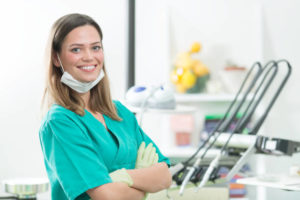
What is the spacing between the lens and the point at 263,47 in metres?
3.48

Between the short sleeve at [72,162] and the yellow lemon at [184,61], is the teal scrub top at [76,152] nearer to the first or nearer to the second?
the short sleeve at [72,162]

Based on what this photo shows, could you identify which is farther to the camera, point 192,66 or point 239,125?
point 192,66

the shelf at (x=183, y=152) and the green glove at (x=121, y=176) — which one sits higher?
the green glove at (x=121, y=176)

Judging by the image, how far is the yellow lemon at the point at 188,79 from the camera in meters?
3.41

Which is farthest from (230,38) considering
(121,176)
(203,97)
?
(121,176)

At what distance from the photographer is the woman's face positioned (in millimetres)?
1610

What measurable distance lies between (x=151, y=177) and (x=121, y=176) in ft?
0.42

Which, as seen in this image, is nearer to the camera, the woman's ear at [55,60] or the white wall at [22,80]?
the woman's ear at [55,60]

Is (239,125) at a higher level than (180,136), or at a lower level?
higher

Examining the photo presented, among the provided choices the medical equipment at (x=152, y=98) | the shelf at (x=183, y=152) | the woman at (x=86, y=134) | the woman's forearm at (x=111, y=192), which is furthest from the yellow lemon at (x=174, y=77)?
the woman's forearm at (x=111, y=192)

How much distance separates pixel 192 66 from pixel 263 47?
532 mm

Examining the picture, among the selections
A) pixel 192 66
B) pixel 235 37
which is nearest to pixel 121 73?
pixel 192 66

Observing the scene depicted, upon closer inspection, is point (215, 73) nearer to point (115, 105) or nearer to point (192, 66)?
point (192, 66)

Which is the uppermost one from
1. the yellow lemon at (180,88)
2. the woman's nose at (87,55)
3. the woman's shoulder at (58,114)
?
the woman's nose at (87,55)
